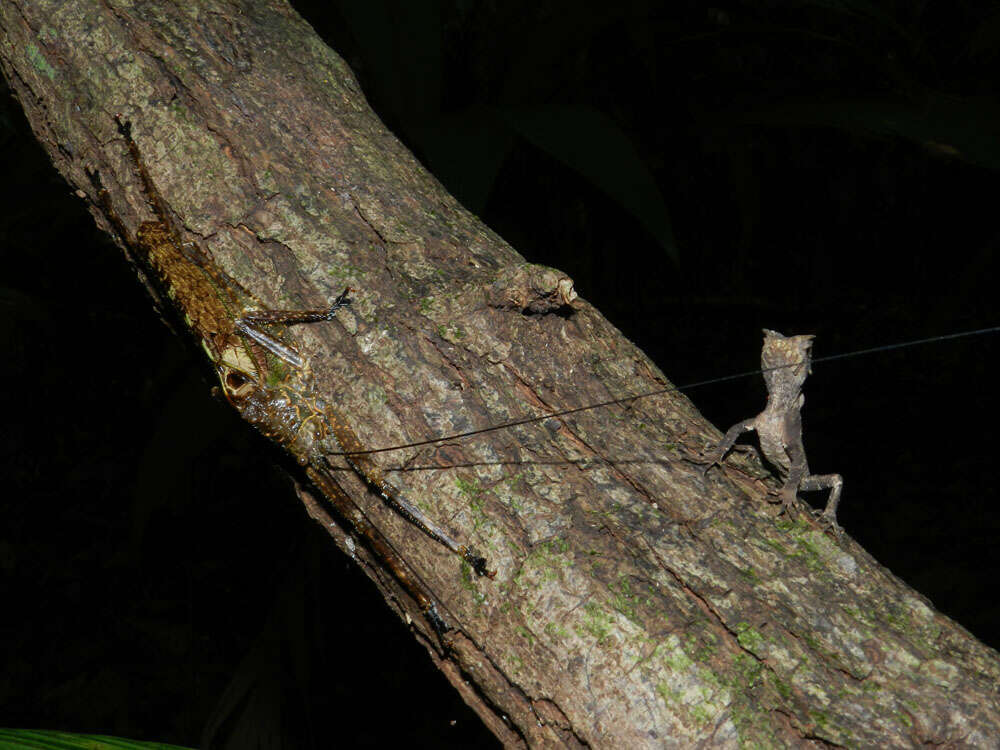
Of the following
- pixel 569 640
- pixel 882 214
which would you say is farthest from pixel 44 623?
pixel 882 214

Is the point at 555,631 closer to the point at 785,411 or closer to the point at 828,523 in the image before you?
the point at 828,523

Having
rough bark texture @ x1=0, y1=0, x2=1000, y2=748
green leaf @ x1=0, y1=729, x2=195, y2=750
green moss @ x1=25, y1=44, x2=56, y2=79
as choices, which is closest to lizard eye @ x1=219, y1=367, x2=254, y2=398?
rough bark texture @ x1=0, y1=0, x2=1000, y2=748

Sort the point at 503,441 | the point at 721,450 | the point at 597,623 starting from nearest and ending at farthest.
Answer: the point at 597,623 → the point at 503,441 → the point at 721,450

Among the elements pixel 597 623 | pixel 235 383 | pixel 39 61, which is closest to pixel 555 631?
pixel 597 623

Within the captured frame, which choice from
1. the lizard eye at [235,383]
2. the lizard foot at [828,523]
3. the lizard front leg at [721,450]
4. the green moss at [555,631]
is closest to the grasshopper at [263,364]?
the lizard eye at [235,383]

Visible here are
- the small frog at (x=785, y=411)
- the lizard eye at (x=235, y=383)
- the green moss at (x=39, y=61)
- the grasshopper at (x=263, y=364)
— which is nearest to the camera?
the grasshopper at (x=263, y=364)

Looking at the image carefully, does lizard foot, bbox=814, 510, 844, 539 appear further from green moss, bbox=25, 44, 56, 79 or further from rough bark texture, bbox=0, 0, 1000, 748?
green moss, bbox=25, 44, 56, 79

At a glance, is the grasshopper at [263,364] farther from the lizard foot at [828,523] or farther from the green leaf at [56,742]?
the lizard foot at [828,523]
